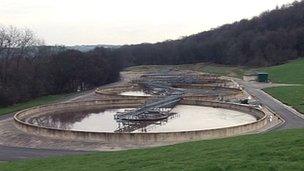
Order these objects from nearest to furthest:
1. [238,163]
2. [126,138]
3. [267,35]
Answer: [238,163]
[126,138]
[267,35]

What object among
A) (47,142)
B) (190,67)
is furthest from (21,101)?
(190,67)

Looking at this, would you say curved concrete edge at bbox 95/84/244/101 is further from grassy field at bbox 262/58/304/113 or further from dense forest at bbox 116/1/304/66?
dense forest at bbox 116/1/304/66

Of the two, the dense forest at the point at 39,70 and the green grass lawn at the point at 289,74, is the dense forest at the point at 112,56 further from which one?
the green grass lawn at the point at 289,74

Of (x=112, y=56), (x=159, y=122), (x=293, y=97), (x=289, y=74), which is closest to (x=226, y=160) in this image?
(x=159, y=122)

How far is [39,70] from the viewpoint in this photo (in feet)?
252

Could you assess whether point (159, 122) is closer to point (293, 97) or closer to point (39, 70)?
point (293, 97)

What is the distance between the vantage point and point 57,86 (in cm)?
8538

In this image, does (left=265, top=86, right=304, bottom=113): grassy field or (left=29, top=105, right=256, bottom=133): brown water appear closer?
(left=29, top=105, right=256, bottom=133): brown water

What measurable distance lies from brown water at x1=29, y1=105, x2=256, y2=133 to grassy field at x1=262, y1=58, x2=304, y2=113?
7.62 m

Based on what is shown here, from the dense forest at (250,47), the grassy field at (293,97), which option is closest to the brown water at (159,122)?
the grassy field at (293,97)

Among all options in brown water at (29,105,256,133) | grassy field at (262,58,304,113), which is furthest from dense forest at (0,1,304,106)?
grassy field at (262,58,304,113)

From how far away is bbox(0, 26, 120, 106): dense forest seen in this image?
66375 mm

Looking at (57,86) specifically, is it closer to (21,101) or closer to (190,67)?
(21,101)

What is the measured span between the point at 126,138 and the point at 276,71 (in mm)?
84594
